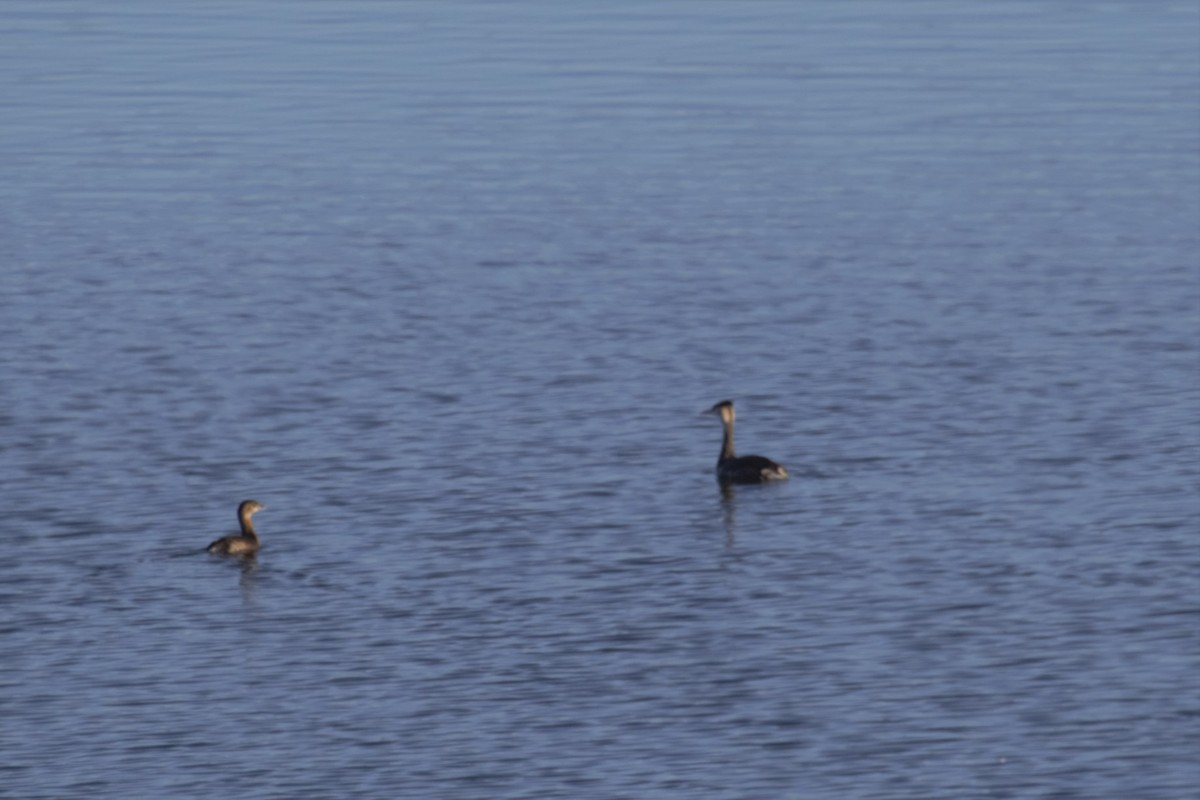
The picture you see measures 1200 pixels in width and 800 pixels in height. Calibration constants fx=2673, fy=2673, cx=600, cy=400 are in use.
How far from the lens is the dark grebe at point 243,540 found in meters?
22.8

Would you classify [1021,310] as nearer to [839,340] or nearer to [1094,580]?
[839,340]

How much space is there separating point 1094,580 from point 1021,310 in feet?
38.8

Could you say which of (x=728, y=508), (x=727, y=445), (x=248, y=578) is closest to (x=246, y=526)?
(x=248, y=578)

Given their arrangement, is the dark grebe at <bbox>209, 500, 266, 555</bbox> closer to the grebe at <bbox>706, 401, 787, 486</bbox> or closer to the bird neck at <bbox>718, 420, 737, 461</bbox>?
the grebe at <bbox>706, 401, 787, 486</bbox>

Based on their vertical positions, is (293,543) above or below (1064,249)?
below

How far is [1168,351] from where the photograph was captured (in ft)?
99.9

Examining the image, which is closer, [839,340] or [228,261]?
[839,340]

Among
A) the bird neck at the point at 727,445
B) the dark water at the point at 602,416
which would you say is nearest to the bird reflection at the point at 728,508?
the dark water at the point at 602,416

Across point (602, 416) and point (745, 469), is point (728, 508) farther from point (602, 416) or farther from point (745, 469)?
point (602, 416)

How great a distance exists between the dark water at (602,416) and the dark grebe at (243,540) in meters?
0.15

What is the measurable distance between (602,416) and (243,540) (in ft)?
20.0

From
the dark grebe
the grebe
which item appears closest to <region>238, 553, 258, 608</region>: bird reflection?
the dark grebe

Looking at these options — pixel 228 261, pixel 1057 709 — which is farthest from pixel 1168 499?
pixel 228 261

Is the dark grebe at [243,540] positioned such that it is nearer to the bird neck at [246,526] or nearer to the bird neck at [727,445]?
the bird neck at [246,526]
